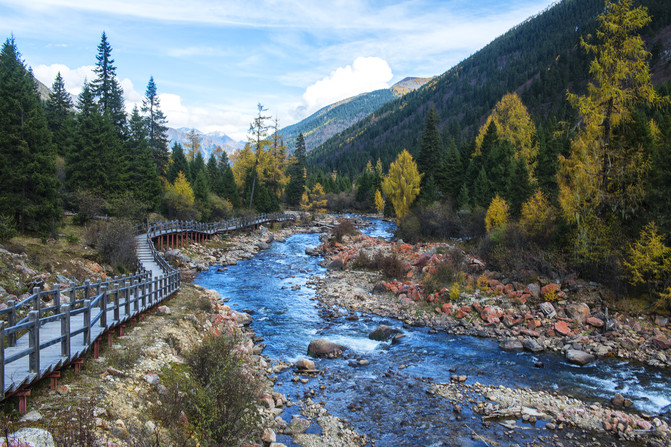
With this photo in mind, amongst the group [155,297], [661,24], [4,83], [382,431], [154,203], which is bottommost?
[382,431]

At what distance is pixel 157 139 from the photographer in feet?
177

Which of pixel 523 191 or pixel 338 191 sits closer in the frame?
pixel 523 191

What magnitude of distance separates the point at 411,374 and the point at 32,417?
11.1m

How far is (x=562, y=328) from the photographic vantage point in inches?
677

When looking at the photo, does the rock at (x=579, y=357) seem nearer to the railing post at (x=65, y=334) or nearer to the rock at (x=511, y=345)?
the rock at (x=511, y=345)

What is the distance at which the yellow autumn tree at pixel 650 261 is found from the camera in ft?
55.2

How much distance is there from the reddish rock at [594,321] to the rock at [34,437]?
19796 mm

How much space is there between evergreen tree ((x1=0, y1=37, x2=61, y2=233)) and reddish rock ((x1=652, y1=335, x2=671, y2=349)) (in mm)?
30993

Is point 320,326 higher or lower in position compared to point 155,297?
lower

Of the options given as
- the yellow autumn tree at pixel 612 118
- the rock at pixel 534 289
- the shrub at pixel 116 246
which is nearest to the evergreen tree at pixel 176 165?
the shrub at pixel 116 246

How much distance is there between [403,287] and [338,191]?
74.6 metres

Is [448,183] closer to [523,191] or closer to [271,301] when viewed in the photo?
[523,191]

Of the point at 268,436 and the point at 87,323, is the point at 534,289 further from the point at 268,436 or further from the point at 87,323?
the point at 87,323

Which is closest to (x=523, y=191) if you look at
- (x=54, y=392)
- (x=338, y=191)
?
(x=54, y=392)
